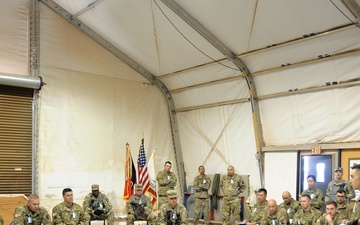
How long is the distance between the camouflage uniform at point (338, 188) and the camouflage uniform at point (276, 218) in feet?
4.49

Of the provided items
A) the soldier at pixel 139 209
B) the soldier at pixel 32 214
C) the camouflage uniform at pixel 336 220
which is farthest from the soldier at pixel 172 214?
the camouflage uniform at pixel 336 220

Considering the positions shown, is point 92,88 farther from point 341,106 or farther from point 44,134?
point 341,106

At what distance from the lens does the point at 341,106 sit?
27.3 feet

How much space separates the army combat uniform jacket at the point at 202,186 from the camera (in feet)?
33.3

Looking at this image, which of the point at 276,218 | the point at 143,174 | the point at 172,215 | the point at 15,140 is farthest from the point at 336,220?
the point at 15,140

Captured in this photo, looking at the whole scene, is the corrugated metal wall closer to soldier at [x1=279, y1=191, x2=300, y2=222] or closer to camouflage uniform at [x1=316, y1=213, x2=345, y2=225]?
soldier at [x1=279, y1=191, x2=300, y2=222]

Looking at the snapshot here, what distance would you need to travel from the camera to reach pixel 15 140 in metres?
9.59

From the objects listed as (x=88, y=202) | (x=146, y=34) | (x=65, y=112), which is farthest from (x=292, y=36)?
(x=65, y=112)

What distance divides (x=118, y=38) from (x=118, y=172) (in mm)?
3490

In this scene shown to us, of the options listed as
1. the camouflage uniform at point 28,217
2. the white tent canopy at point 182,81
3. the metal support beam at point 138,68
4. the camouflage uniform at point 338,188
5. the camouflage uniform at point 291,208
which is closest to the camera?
the camouflage uniform at point 28,217

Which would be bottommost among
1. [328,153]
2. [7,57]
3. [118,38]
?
[328,153]

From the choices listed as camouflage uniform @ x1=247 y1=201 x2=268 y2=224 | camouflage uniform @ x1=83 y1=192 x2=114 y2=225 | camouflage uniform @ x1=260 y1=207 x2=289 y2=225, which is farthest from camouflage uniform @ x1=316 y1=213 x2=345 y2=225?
camouflage uniform @ x1=83 y1=192 x2=114 y2=225

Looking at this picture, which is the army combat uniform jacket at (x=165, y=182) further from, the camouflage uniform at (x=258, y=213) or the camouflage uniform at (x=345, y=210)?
the camouflage uniform at (x=345, y=210)

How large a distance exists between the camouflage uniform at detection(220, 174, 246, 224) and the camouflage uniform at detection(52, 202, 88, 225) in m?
3.53
